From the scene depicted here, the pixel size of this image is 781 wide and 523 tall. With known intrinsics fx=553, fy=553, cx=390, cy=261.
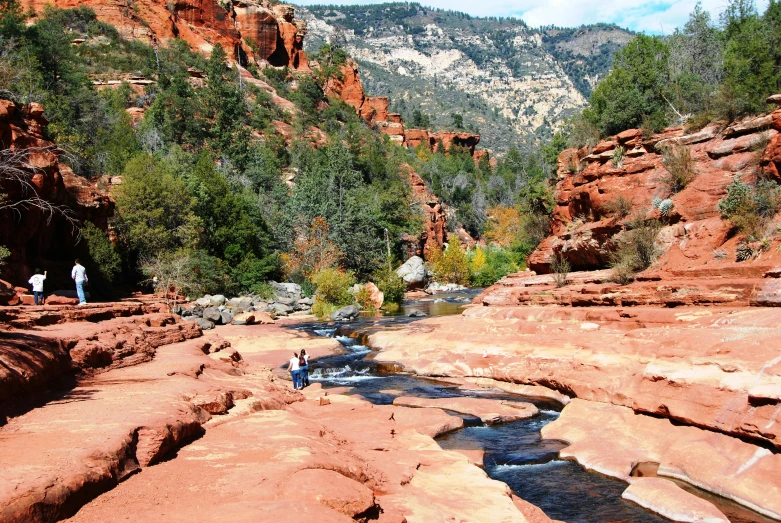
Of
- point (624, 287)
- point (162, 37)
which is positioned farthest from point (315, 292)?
point (162, 37)

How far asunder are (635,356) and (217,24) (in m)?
79.9

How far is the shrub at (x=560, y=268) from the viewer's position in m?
21.1

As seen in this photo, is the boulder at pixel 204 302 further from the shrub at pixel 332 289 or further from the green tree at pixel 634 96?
the green tree at pixel 634 96

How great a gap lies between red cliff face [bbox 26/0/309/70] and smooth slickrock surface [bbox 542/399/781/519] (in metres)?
73.6

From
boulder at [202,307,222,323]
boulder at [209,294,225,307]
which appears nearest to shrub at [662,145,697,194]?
boulder at [202,307,222,323]

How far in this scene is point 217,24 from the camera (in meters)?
77.6

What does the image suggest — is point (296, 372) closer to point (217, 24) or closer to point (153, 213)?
point (153, 213)

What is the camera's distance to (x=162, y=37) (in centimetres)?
7138

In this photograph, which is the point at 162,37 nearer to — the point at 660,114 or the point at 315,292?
the point at 315,292

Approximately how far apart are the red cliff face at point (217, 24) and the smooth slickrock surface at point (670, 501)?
75.8m

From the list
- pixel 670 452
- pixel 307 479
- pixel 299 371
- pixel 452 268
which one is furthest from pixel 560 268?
pixel 452 268

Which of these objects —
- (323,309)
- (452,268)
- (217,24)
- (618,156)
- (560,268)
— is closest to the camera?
(560,268)

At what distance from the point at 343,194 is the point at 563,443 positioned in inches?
1696

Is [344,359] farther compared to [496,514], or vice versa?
[344,359]
